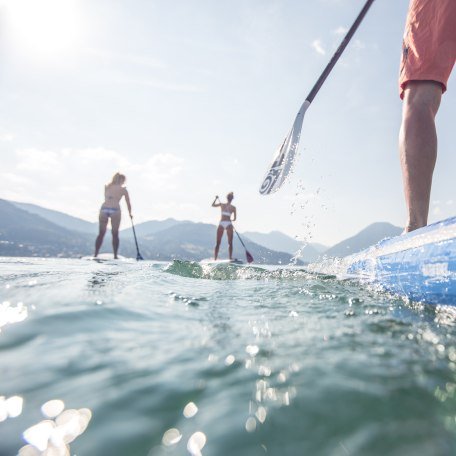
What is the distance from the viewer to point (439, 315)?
183cm

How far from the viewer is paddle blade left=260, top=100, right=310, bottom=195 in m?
5.25

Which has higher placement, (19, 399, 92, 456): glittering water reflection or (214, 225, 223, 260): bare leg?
(214, 225, 223, 260): bare leg

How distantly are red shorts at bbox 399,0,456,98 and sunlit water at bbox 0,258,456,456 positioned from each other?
2.13 meters

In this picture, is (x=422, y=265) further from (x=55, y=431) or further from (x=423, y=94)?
(x=55, y=431)

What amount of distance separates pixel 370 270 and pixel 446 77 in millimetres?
1798

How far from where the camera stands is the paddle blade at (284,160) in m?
5.25

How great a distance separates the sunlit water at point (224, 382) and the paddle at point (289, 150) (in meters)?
3.83

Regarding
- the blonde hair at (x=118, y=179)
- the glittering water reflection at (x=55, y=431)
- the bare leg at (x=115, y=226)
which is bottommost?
the glittering water reflection at (x=55, y=431)

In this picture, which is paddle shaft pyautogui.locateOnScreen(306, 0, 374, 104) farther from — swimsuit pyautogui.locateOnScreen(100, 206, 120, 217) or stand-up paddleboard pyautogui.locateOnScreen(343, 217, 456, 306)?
swimsuit pyautogui.locateOnScreen(100, 206, 120, 217)

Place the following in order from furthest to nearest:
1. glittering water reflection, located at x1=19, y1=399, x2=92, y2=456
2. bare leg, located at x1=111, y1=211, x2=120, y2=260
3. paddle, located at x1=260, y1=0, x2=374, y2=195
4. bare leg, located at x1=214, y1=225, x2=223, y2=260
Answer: bare leg, located at x1=214, y1=225, x2=223, y2=260, bare leg, located at x1=111, y1=211, x2=120, y2=260, paddle, located at x1=260, y1=0, x2=374, y2=195, glittering water reflection, located at x1=19, y1=399, x2=92, y2=456

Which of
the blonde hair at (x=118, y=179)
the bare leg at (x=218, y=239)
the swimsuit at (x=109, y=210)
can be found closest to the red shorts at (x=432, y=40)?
the swimsuit at (x=109, y=210)

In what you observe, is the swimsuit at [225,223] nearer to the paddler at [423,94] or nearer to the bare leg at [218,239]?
the bare leg at [218,239]

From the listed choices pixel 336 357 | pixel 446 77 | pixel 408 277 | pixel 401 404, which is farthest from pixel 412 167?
pixel 401 404

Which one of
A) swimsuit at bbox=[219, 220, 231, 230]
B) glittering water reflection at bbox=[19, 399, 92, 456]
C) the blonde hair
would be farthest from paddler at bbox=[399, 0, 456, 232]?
swimsuit at bbox=[219, 220, 231, 230]
